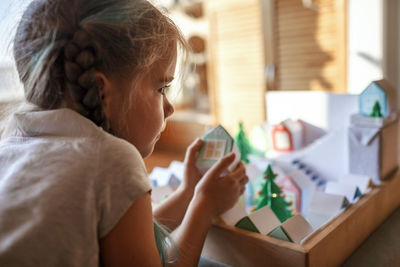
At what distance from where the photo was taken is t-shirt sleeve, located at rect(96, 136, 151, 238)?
41 centimetres

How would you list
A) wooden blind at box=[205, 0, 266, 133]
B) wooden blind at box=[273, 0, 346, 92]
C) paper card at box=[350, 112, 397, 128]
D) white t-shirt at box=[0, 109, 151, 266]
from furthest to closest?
wooden blind at box=[205, 0, 266, 133] < wooden blind at box=[273, 0, 346, 92] < paper card at box=[350, 112, 397, 128] < white t-shirt at box=[0, 109, 151, 266]

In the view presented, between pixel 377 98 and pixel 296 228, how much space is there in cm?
37

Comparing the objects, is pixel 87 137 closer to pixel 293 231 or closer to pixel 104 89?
pixel 104 89

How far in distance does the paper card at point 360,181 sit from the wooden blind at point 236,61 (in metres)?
1.82

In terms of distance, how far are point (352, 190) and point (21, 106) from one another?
573mm

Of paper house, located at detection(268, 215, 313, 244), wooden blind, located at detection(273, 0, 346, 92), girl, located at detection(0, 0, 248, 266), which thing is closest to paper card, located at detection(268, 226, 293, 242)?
paper house, located at detection(268, 215, 313, 244)

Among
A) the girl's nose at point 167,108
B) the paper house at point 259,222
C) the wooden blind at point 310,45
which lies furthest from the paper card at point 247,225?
the wooden blind at point 310,45

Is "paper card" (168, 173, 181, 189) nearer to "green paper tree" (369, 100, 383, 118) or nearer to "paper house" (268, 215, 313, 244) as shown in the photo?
"paper house" (268, 215, 313, 244)

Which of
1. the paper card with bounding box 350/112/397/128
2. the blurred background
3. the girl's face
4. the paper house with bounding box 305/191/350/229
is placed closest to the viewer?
the girl's face

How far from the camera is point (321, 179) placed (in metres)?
Result: 0.85

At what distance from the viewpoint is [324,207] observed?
24.2 inches

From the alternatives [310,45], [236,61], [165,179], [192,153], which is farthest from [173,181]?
[236,61]

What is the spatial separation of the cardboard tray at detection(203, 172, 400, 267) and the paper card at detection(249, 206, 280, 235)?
0.02 m

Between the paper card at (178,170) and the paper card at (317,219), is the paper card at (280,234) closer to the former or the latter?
the paper card at (317,219)
